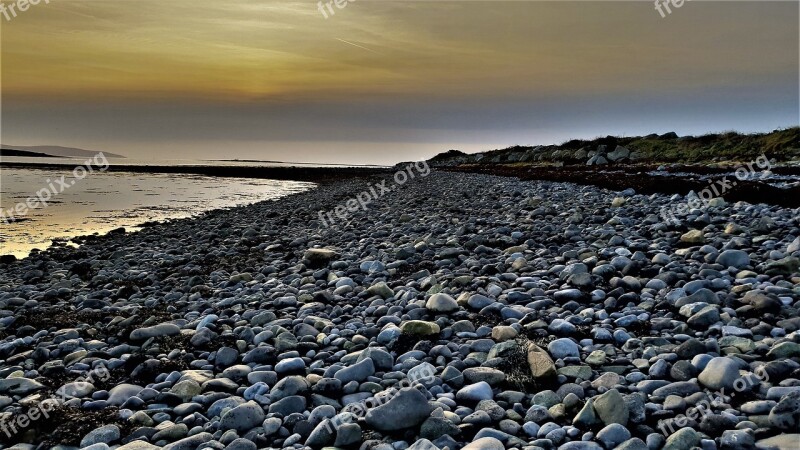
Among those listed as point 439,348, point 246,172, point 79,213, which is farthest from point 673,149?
point 246,172

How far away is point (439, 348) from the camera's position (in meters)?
4.19

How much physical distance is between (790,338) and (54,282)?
997 centimetres

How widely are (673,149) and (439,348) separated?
155 ft

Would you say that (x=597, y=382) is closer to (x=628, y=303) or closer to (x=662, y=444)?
(x=662, y=444)

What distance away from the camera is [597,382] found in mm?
3484

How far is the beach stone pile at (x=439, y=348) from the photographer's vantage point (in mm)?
3066

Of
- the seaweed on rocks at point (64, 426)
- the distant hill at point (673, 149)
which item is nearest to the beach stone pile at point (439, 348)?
the seaweed on rocks at point (64, 426)

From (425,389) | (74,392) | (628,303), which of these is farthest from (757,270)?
(74,392)

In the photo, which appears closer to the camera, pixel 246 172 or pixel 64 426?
pixel 64 426

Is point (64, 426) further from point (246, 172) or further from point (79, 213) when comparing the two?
point (246, 172)

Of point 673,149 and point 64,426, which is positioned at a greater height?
point 673,149

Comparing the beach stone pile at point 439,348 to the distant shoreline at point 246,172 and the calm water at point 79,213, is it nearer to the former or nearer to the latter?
the calm water at point 79,213

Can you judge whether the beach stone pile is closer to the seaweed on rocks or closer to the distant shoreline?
the seaweed on rocks

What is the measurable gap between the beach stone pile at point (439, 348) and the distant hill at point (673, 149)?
1050 inches
